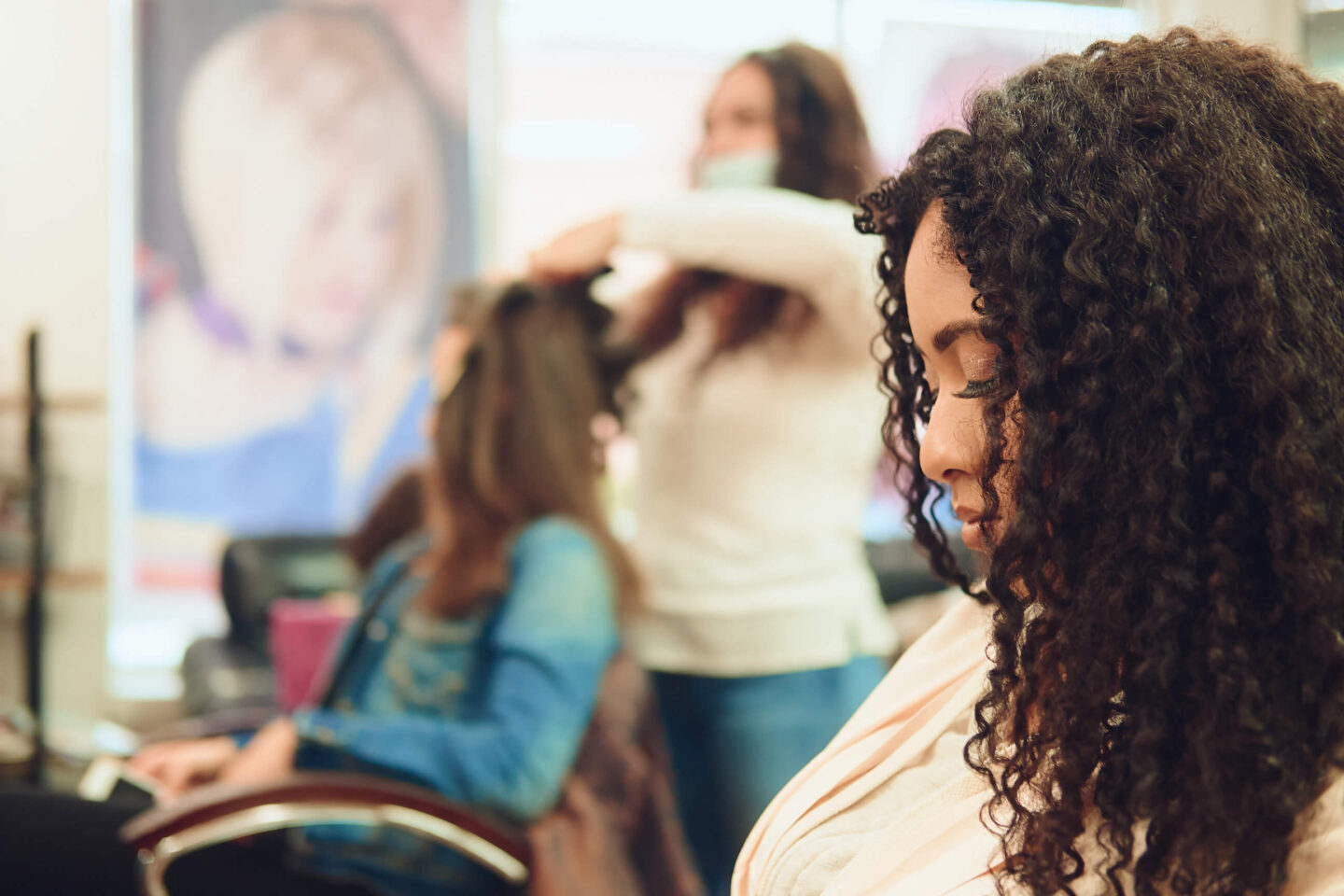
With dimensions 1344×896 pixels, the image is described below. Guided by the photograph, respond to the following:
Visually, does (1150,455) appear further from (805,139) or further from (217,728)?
(217,728)

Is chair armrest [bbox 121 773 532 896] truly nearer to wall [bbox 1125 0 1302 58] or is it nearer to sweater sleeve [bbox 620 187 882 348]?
sweater sleeve [bbox 620 187 882 348]

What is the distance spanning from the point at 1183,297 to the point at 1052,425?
0.10m

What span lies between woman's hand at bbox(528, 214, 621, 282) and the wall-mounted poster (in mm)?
2552

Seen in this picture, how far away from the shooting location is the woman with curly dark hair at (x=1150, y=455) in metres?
0.62

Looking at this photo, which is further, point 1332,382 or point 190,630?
point 190,630

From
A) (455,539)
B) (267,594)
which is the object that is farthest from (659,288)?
(267,594)

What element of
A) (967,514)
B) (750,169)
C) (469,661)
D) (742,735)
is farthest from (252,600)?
(967,514)

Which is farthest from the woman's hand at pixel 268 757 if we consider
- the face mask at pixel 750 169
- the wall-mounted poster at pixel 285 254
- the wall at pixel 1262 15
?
the wall-mounted poster at pixel 285 254

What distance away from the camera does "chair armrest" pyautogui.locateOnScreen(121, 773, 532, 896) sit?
1.55 m

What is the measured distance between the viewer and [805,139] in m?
1.78

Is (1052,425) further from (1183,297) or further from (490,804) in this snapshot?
(490,804)

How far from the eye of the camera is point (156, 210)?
157 inches

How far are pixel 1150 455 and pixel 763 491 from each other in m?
1.17

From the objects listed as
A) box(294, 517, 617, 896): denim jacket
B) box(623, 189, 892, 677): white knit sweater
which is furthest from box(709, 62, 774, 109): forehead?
box(294, 517, 617, 896): denim jacket
